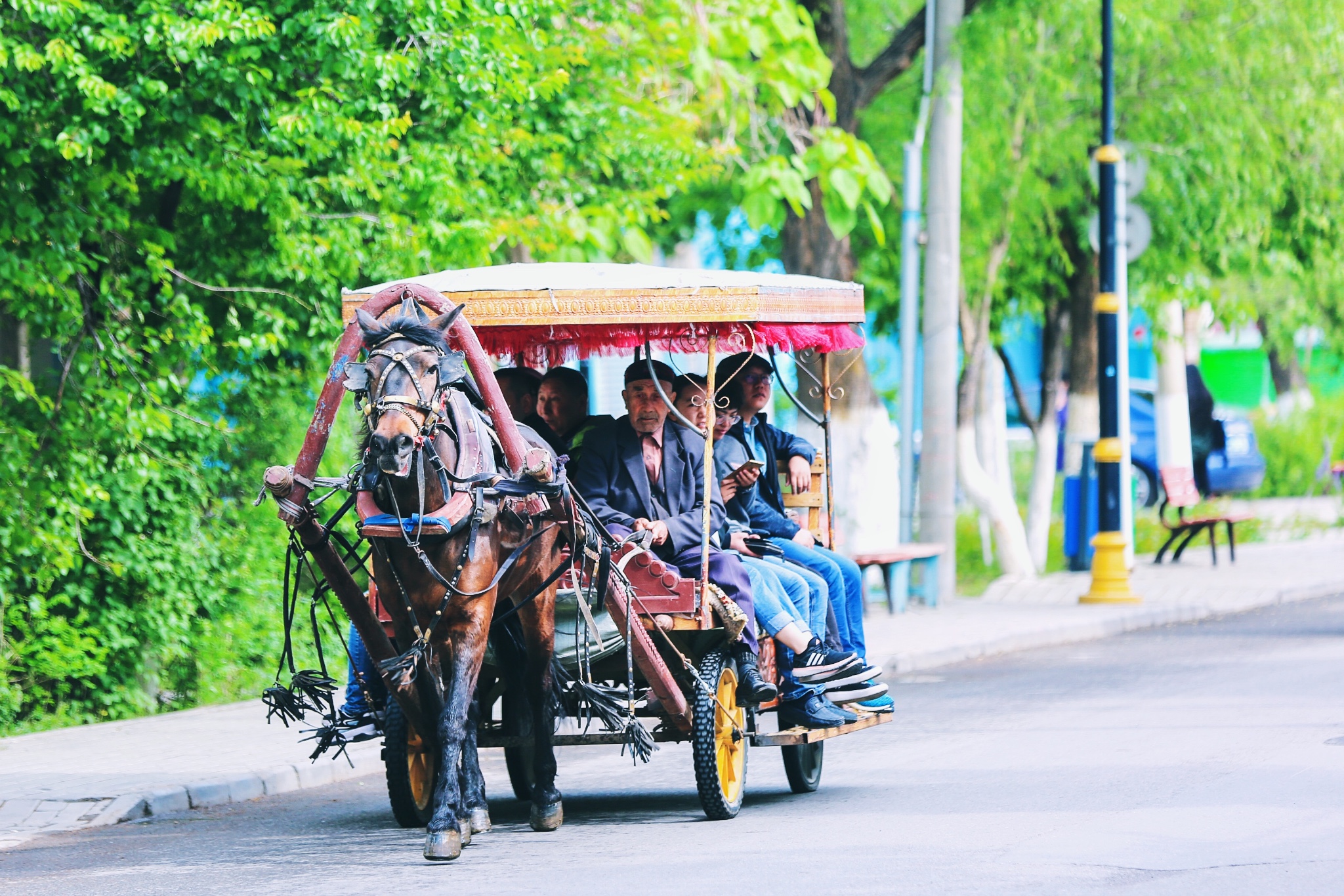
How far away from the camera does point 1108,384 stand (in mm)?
19047

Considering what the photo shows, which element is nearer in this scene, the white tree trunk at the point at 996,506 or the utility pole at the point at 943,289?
the utility pole at the point at 943,289

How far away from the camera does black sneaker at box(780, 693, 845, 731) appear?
9094 mm

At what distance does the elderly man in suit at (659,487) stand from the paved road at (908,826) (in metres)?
0.95

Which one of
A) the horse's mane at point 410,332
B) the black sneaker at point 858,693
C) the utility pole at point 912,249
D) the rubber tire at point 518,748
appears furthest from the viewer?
the utility pole at point 912,249

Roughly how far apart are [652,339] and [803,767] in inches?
90.0

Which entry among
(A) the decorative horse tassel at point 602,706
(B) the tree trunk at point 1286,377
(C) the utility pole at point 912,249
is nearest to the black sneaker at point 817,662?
(A) the decorative horse tassel at point 602,706

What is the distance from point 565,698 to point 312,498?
148cm

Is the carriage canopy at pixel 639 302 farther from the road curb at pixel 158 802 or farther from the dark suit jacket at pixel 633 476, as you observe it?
the road curb at pixel 158 802

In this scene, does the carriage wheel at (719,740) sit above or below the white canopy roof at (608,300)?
below

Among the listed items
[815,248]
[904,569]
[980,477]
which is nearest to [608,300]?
[904,569]

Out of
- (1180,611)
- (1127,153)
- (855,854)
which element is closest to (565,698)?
(855,854)

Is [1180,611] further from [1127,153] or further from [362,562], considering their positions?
[362,562]

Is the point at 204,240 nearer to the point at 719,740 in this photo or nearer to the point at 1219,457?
the point at 719,740

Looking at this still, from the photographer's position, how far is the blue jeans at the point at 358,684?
8711 millimetres
